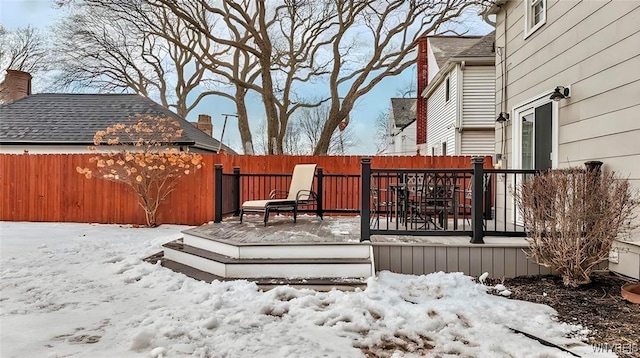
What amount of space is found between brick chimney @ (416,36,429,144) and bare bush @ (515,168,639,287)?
12605 millimetres

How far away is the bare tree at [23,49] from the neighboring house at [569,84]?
893 inches

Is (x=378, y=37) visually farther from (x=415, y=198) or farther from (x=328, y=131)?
(x=415, y=198)

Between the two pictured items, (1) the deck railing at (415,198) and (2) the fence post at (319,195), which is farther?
(2) the fence post at (319,195)

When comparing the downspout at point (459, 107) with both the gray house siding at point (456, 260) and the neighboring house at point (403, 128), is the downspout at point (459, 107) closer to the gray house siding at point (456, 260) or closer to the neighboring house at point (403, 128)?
the gray house siding at point (456, 260)

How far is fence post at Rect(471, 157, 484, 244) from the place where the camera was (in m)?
4.43

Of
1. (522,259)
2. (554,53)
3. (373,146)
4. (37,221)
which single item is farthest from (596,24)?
(373,146)

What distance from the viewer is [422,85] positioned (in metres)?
16.5

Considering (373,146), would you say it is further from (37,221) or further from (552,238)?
(552,238)

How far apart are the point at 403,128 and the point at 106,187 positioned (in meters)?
17.7

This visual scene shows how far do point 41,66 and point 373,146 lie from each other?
21382 millimetres

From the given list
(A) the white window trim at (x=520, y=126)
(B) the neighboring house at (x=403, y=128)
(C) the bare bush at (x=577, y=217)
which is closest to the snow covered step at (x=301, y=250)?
(C) the bare bush at (x=577, y=217)

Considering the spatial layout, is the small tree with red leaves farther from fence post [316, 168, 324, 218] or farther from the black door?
the black door

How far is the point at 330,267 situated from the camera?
4289mm

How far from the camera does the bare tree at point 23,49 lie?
21172 mm
